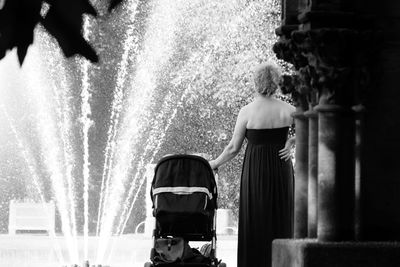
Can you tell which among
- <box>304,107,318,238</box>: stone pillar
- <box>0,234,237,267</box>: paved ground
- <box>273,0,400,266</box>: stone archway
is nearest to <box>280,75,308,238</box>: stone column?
<box>304,107,318,238</box>: stone pillar

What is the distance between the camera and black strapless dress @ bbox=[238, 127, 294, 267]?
1028cm

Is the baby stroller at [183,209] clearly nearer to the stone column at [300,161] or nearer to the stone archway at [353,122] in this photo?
the stone column at [300,161]

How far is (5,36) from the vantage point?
7.89 ft

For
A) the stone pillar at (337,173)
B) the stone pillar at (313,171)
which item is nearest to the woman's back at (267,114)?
the stone pillar at (313,171)

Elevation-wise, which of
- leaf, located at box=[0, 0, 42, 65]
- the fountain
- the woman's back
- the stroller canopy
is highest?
the fountain

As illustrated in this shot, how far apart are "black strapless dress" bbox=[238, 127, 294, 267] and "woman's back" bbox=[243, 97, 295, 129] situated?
162 millimetres

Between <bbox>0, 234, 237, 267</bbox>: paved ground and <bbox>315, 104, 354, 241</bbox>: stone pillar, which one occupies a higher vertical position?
<bbox>315, 104, 354, 241</bbox>: stone pillar

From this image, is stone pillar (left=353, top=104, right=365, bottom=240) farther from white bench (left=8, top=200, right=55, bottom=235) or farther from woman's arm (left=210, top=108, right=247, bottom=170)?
white bench (left=8, top=200, right=55, bottom=235)

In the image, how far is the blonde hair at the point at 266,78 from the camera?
32.8 feet

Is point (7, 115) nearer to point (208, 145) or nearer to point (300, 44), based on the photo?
point (208, 145)

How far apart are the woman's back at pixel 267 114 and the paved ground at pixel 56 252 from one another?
29.5 ft

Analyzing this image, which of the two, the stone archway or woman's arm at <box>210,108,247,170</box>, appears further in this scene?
woman's arm at <box>210,108,247,170</box>

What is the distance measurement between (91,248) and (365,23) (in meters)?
Result: 18.8

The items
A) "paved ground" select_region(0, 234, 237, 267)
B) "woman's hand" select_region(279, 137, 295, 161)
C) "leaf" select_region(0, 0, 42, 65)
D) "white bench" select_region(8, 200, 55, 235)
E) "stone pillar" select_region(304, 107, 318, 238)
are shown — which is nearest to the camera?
"leaf" select_region(0, 0, 42, 65)
